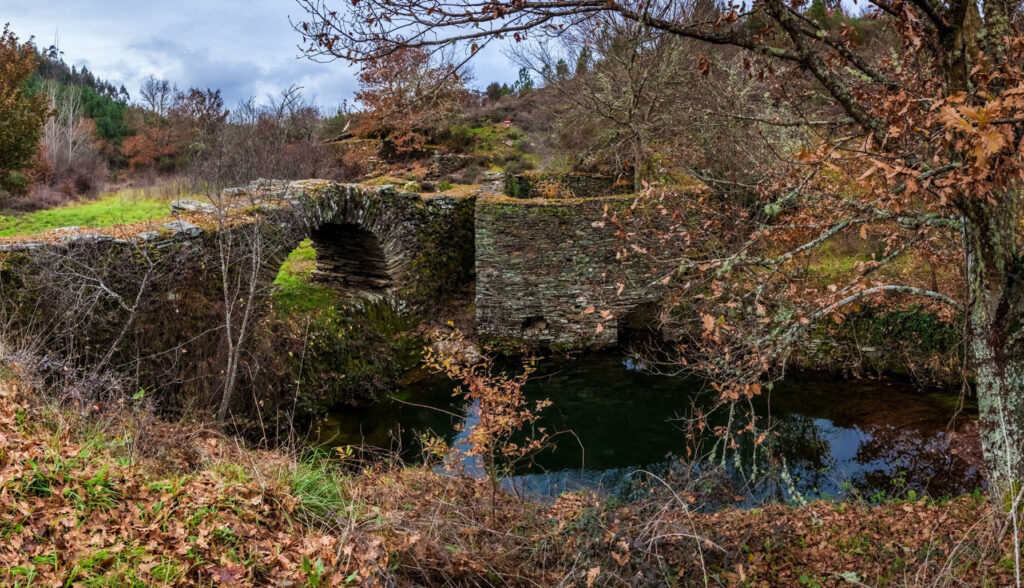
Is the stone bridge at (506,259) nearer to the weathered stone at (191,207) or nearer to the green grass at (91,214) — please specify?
the weathered stone at (191,207)

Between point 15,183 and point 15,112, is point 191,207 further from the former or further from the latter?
point 15,183

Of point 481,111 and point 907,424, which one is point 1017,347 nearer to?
point 907,424

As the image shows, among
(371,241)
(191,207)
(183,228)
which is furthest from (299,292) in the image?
(183,228)

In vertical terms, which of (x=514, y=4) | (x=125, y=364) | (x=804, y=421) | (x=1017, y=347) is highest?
(x=514, y=4)

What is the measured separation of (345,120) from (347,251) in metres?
18.6

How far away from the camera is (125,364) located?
21.1 feet

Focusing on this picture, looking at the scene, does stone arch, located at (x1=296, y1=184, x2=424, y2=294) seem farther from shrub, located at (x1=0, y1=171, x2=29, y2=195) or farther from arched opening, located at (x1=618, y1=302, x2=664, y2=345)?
shrub, located at (x1=0, y1=171, x2=29, y2=195)

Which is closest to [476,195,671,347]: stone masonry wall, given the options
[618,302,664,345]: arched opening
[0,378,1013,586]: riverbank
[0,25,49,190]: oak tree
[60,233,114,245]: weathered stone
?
[618,302,664,345]: arched opening

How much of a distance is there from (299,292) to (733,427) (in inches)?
293

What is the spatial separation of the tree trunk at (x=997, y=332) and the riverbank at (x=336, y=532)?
0.44m

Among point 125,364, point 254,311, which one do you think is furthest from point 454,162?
point 125,364

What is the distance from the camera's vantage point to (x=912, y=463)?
6938 mm

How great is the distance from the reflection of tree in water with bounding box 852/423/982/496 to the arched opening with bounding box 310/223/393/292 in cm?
839

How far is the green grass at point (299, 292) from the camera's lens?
31.4 ft
